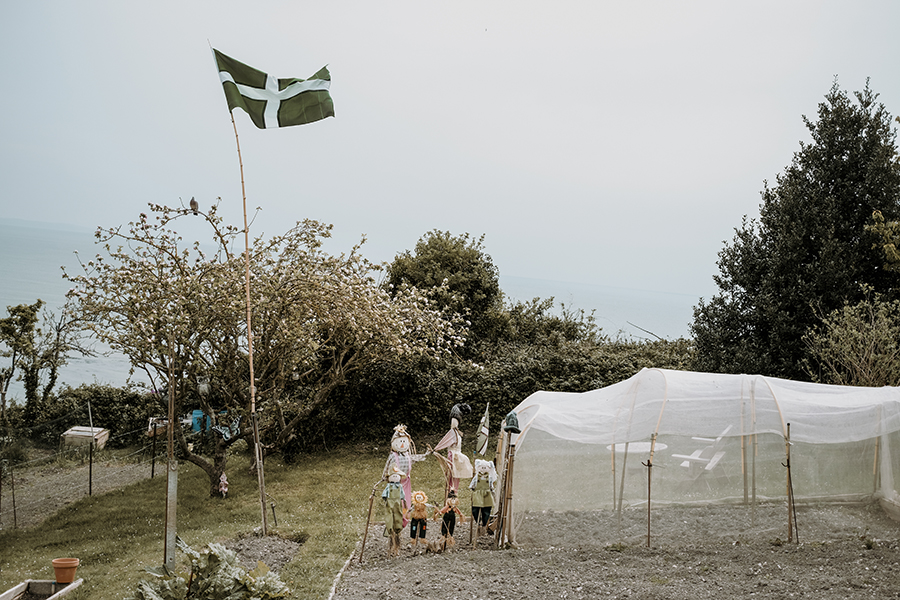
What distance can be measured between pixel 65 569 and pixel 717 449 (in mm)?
8280

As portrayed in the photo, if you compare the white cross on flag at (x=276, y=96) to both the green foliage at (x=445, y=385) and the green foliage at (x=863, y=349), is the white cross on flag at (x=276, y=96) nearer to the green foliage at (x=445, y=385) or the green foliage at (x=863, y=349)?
the green foliage at (x=445, y=385)

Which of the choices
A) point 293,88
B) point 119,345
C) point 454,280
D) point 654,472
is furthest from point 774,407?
point 454,280

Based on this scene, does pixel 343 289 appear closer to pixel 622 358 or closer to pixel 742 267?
pixel 622 358

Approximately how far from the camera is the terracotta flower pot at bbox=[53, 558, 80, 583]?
7391mm

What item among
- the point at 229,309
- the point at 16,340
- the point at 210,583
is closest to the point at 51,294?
the point at 16,340

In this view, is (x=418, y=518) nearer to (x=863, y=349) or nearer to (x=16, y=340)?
(x=863, y=349)

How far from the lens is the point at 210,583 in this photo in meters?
5.32

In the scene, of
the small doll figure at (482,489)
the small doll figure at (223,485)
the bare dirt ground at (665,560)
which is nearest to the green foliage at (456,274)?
the small doll figure at (223,485)

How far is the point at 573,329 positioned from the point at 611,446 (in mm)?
13388

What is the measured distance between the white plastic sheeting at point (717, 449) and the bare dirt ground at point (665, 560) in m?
0.28

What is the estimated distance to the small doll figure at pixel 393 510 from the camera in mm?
8328

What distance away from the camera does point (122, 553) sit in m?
9.36

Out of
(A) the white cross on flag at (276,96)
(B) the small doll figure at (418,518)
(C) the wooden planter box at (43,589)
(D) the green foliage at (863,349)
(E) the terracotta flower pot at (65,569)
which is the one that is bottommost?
(C) the wooden planter box at (43,589)

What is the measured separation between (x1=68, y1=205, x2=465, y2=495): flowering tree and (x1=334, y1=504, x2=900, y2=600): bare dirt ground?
4574 millimetres
